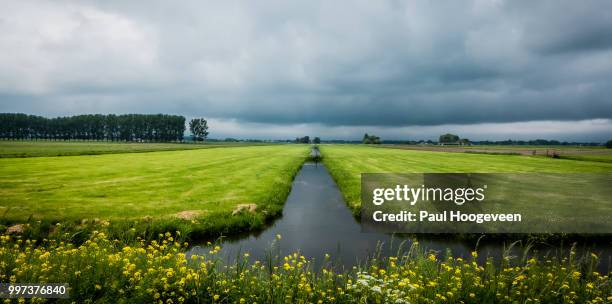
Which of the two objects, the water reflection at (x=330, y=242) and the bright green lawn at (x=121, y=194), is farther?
the bright green lawn at (x=121, y=194)

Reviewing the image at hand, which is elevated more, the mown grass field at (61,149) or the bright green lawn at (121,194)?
the mown grass field at (61,149)

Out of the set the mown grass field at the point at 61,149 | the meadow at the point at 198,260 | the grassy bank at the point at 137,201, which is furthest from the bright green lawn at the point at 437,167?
the mown grass field at the point at 61,149

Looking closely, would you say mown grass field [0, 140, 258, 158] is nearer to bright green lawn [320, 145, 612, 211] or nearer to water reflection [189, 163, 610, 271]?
bright green lawn [320, 145, 612, 211]

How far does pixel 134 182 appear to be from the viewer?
26.9 metres

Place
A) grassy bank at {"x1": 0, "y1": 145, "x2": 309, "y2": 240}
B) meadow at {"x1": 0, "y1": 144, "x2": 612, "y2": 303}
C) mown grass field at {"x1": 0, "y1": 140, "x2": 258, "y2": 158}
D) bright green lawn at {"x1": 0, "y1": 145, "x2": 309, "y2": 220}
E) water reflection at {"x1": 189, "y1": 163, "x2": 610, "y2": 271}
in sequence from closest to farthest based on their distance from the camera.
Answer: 1. meadow at {"x1": 0, "y1": 144, "x2": 612, "y2": 303}
2. water reflection at {"x1": 189, "y1": 163, "x2": 610, "y2": 271}
3. grassy bank at {"x1": 0, "y1": 145, "x2": 309, "y2": 240}
4. bright green lawn at {"x1": 0, "y1": 145, "x2": 309, "y2": 220}
5. mown grass field at {"x1": 0, "y1": 140, "x2": 258, "y2": 158}

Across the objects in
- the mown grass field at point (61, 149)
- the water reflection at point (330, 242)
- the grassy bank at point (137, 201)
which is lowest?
the water reflection at point (330, 242)

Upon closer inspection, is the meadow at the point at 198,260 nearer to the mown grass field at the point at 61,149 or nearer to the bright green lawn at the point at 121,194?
the bright green lawn at the point at 121,194

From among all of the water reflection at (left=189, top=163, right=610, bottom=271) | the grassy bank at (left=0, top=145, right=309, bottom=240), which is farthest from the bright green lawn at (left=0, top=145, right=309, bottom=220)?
the water reflection at (left=189, top=163, right=610, bottom=271)

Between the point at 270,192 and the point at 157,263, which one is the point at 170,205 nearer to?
the point at 270,192

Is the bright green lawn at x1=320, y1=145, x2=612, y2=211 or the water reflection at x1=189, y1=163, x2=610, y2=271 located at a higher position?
the bright green lawn at x1=320, y1=145, x2=612, y2=211

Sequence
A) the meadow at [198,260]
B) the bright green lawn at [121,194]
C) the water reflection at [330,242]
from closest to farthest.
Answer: the meadow at [198,260] < the water reflection at [330,242] < the bright green lawn at [121,194]

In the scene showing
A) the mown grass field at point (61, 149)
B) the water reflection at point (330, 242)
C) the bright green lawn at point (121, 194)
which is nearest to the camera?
Result: the water reflection at point (330, 242)

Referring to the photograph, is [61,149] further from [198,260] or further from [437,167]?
[198,260]

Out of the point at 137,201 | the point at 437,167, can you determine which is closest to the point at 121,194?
the point at 137,201
